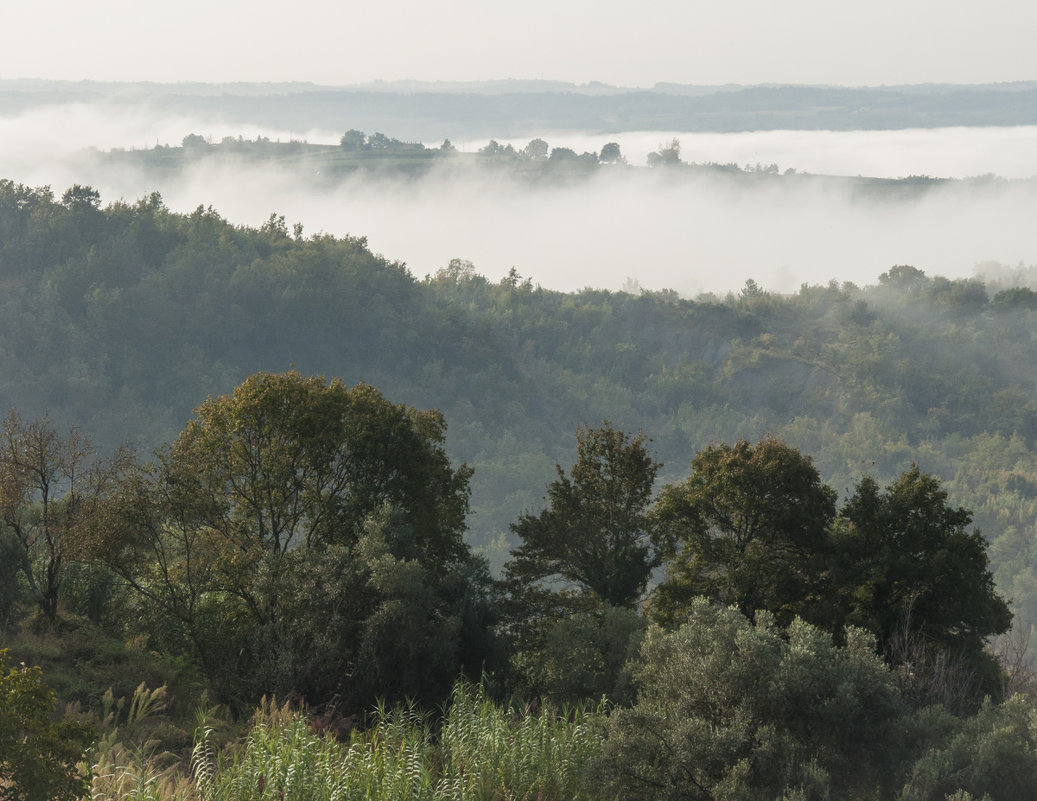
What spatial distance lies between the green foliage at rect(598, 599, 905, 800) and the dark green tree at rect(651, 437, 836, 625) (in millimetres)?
13826

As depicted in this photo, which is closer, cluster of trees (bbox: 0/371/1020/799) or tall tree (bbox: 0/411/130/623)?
cluster of trees (bbox: 0/371/1020/799)

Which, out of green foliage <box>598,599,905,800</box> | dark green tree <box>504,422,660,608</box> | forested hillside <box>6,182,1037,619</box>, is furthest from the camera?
forested hillside <box>6,182,1037,619</box>

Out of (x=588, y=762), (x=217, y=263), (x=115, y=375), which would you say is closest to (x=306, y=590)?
(x=588, y=762)

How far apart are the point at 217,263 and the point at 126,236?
43.5ft

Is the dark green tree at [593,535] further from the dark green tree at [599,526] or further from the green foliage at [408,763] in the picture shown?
the green foliage at [408,763]

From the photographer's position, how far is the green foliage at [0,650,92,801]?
488 inches

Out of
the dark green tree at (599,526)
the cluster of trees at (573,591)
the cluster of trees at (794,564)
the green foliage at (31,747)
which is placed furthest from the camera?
the dark green tree at (599,526)

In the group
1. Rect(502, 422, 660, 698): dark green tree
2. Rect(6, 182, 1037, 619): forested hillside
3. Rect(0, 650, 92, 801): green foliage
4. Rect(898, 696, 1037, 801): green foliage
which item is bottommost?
Rect(6, 182, 1037, 619): forested hillside

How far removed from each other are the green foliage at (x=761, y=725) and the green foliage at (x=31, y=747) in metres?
7.80

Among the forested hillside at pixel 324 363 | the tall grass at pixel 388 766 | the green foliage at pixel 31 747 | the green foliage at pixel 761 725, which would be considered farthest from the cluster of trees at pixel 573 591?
the forested hillside at pixel 324 363

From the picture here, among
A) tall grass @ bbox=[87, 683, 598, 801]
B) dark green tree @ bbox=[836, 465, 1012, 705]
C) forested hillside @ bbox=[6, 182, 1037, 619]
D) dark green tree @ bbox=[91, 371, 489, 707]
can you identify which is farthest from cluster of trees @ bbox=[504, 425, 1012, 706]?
forested hillside @ bbox=[6, 182, 1037, 619]

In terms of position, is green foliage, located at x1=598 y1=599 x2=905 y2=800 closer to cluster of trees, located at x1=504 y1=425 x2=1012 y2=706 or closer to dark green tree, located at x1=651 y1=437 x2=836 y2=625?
cluster of trees, located at x1=504 y1=425 x2=1012 y2=706

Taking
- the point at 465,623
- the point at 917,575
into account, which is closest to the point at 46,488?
the point at 465,623

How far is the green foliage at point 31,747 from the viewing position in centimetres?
1238
